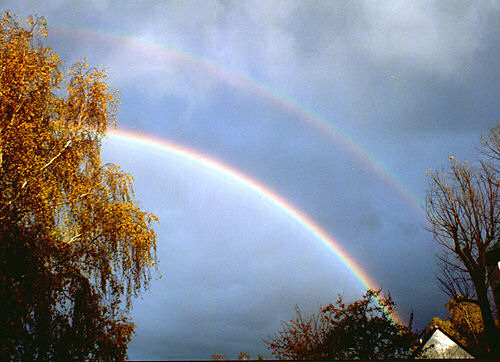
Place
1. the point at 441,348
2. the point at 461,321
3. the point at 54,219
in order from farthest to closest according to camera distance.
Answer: the point at 461,321 < the point at 441,348 < the point at 54,219

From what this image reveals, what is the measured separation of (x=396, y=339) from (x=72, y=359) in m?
20.1

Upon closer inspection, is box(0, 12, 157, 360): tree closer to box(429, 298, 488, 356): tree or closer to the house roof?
the house roof

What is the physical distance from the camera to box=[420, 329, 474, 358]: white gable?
79.7 ft

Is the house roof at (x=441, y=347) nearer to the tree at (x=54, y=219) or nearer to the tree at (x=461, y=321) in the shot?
the tree at (x=461, y=321)

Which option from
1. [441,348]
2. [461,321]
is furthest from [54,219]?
[461,321]

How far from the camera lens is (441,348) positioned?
24.6 metres

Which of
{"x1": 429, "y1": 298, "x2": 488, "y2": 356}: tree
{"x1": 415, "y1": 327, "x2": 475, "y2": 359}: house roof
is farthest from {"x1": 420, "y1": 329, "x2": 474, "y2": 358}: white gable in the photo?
{"x1": 429, "y1": 298, "x2": 488, "y2": 356}: tree

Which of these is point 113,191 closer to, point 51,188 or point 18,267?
point 51,188

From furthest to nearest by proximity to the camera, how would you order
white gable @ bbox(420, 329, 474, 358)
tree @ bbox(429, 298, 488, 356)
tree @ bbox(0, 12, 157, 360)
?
tree @ bbox(429, 298, 488, 356) → white gable @ bbox(420, 329, 474, 358) → tree @ bbox(0, 12, 157, 360)

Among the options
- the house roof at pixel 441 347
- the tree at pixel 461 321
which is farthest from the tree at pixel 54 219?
the tree at pixel 461 321

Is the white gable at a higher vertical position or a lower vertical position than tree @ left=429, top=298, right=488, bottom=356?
lower

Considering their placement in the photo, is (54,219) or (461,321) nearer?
(54,219)

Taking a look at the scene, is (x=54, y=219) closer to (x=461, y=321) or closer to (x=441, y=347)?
(x=441, y=347)

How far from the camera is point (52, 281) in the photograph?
9844 millimetres
